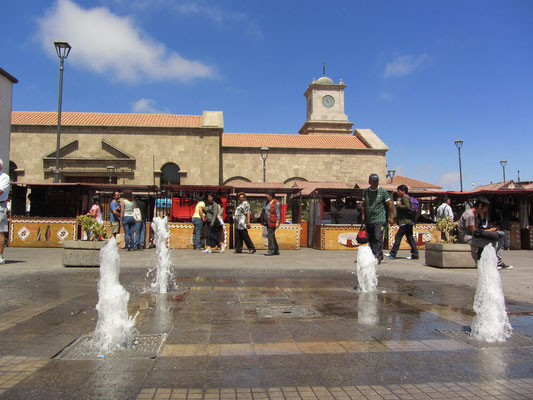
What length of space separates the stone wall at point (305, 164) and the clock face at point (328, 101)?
59.5 ft

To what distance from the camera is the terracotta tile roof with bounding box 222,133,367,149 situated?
37.1 meters

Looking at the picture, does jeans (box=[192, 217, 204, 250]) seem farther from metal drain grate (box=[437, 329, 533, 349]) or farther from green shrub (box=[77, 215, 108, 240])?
metal drain grate (box=[437, 329, 533, 349])

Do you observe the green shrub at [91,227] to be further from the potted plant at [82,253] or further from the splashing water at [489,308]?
the splashing water at [489,308]

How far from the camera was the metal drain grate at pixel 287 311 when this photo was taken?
189 inches

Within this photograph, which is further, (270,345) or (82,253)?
(82,253)

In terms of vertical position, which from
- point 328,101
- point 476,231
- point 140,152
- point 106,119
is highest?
point 328,101

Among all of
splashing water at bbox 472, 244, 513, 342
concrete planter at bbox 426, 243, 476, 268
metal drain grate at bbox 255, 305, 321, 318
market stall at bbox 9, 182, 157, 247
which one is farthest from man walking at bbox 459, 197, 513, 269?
market stall at bbox 9, 182, 157, 247

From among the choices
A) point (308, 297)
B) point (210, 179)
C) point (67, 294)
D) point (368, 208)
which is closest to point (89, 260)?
point (67, 294)

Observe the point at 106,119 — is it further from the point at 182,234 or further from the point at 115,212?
the point at 115,212

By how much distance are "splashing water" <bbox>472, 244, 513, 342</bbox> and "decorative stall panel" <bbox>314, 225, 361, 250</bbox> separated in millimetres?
11619

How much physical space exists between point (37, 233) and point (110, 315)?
13.6 meters

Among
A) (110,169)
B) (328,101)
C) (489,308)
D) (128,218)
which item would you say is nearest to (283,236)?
(128,218)

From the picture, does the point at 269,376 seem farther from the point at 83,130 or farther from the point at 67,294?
the point at 83,130

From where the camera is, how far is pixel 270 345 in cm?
366
